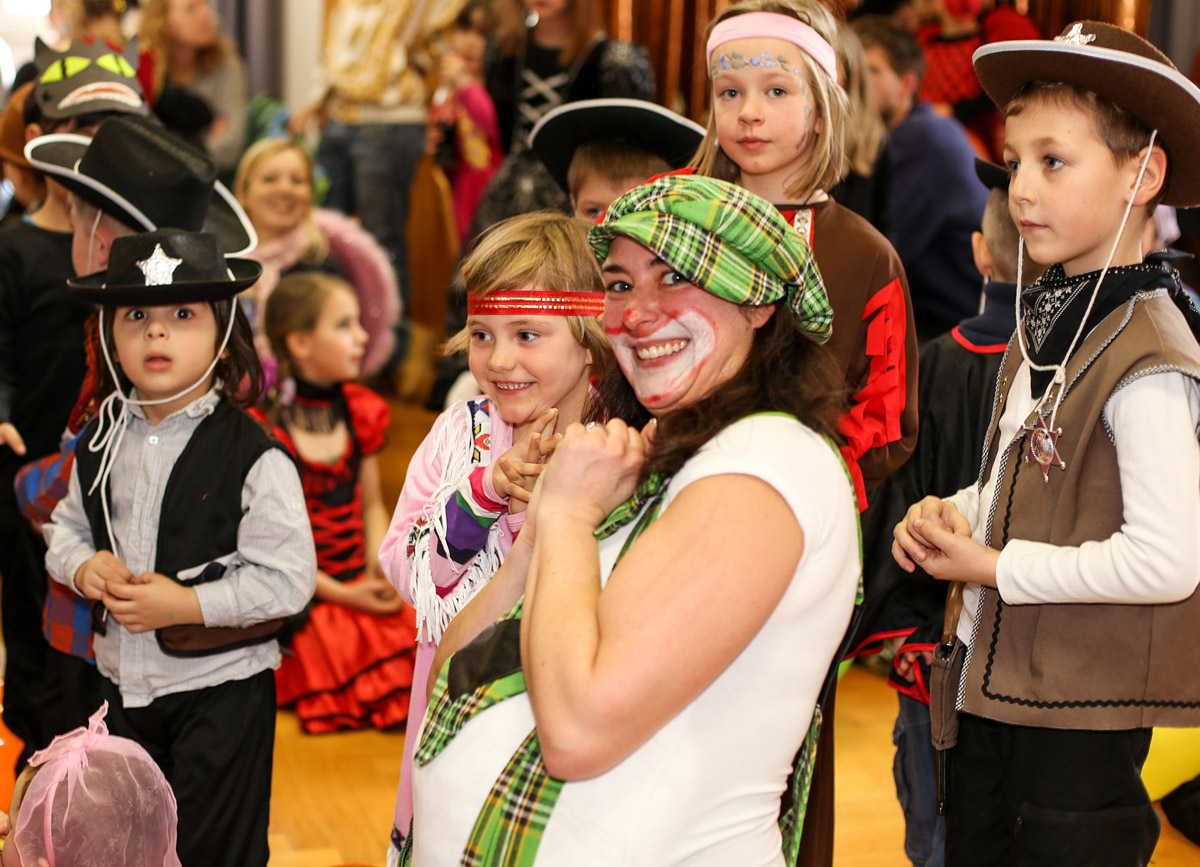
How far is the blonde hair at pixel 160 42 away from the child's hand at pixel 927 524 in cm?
480

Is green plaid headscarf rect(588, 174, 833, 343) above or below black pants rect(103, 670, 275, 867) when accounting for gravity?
above

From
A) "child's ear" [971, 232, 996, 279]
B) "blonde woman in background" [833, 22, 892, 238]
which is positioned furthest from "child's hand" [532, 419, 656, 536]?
"blonde woman in background" [833, 22, 892, 238]

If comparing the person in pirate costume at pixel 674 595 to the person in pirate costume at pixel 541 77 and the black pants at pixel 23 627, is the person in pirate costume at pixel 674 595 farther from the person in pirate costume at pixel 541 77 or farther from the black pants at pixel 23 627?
the person in pirate costume at pixel 541 77

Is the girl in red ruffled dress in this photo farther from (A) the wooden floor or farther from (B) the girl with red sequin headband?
(B) the girl with red sequin headband

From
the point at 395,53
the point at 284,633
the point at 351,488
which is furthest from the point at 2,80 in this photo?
the point at 284,633

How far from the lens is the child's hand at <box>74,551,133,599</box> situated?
2.23m

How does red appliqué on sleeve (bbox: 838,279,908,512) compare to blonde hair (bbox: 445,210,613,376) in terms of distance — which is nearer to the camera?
blonde hair (bbox: 445,210,613,376)

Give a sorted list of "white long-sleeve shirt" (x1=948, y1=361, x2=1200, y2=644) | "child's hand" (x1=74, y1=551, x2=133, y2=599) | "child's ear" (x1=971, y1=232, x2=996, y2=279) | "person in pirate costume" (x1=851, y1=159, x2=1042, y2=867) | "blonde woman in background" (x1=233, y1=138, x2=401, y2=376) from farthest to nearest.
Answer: "blonde woman in background" (x1=233, y1=138, x2=401, y2=376)
"child's ear" (x1=971, y1=232, x2=996, y2=279)
"person in pirate costume" (x1=851, y1=159, x2=1042, y2=867)
"child's hand" (x1=74, y1=551, x2=133, y2=599)
"white long-sleeve shirt" (x1=948, y1=361, x2=1200, y2=644)

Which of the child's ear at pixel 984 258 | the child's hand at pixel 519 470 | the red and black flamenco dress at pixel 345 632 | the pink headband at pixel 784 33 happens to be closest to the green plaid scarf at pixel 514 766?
the child's hand at pixel 519 470

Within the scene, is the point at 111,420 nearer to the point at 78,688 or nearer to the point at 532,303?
the point at 78,688

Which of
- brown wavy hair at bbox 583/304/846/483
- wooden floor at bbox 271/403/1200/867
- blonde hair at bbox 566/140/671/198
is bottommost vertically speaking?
wooden floor at bbox 271/403/1200/867

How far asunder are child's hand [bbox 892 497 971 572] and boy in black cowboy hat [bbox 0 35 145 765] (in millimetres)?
2094

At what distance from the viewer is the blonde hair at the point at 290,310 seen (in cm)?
392

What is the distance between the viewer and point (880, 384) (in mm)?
2154
